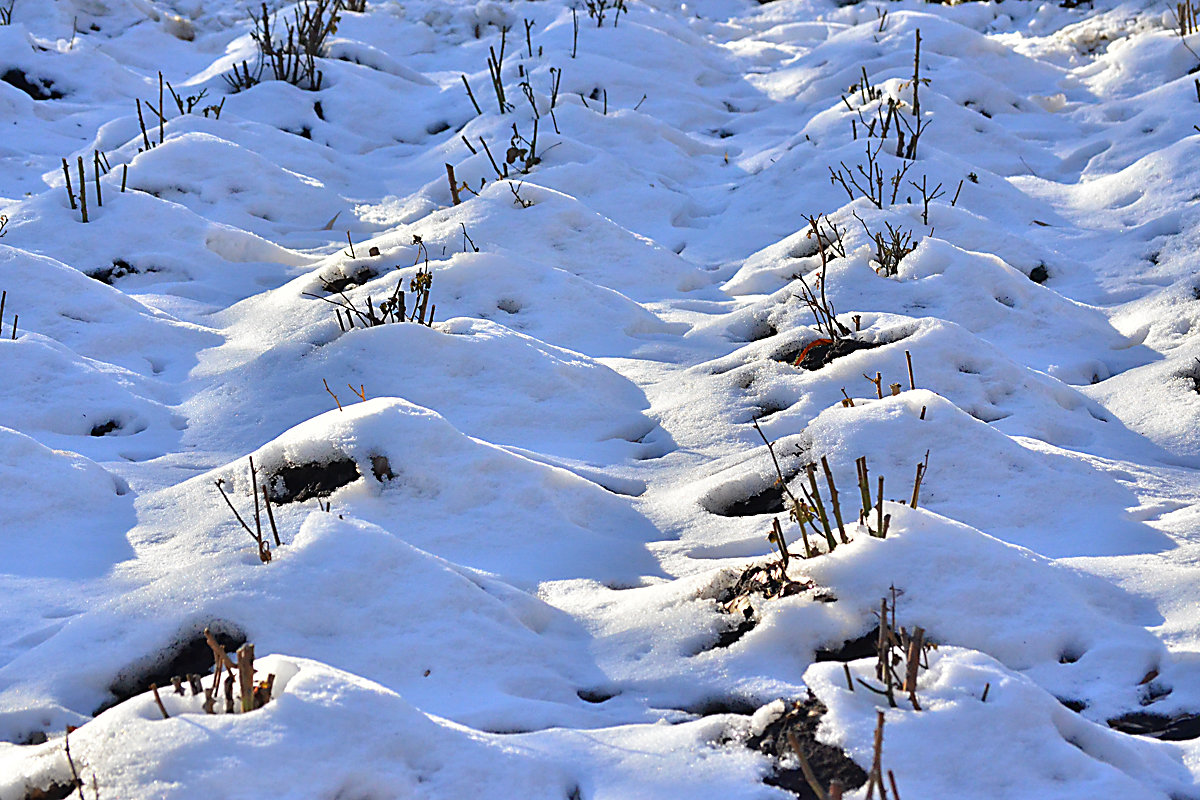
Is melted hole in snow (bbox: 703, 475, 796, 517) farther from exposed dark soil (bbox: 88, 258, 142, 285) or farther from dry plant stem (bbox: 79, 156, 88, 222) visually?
dry plant stem (bbox: 79, 156, 88, 222)

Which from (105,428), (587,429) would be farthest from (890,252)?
(105,428)

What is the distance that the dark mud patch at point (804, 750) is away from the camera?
5.48 feet

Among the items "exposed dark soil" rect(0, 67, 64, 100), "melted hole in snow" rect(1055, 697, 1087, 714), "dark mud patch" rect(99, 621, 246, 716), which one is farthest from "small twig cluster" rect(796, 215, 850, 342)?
"exposed dark soil" rect(0, 67, 64, 100)

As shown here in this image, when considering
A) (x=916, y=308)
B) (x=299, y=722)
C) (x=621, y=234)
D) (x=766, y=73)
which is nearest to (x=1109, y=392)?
(x=916, y=308)

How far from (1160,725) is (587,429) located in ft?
6.16

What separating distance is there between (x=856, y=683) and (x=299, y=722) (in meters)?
0.92

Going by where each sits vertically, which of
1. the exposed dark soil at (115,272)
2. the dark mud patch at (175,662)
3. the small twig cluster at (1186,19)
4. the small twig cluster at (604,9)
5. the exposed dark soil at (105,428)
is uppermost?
the small twig cluster at (1186,19)

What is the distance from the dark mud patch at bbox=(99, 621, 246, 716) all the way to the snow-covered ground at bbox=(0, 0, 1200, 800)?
0.01 meters

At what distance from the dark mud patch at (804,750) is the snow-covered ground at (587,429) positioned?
0.03m

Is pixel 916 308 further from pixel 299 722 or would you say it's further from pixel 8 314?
pixel 8 314

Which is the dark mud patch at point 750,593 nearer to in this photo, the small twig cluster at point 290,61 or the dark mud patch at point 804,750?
the dark mud patch at point 804,750

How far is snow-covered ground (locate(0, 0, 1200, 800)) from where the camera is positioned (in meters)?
1.78

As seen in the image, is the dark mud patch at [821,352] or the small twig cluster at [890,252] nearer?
the dark mud patch at [821,352]

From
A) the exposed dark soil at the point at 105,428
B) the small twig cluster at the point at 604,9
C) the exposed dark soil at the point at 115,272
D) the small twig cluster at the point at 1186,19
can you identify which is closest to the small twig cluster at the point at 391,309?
the exposed dark soil at the point at 105,428
